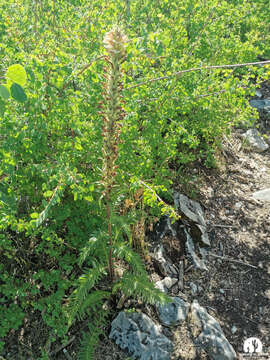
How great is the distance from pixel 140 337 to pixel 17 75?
2191 mm

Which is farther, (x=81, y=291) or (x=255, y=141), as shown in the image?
(x=255, y=141)

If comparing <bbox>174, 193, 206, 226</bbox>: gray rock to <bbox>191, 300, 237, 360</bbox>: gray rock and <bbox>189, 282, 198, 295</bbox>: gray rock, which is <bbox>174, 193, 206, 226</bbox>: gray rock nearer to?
<bbox>189, 282, 198, 295</bbox>: gray rock

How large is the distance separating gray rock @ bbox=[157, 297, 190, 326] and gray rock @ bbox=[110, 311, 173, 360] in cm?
11

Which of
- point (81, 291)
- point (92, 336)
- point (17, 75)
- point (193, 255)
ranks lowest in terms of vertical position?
point (193, 255)

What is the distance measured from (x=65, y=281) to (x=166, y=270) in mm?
1016

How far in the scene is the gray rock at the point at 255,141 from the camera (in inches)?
194

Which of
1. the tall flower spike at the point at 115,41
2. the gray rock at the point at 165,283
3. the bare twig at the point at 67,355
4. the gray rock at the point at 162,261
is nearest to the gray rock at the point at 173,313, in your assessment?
the gray rock at the point at 165,283

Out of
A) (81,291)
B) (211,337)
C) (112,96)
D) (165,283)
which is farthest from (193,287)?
(112,96)

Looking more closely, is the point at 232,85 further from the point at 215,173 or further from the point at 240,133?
the point at 240,133

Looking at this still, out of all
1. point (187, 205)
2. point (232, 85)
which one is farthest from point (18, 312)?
point (232, 85)

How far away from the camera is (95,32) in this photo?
2.98 meters

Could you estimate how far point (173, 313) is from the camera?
8.92ft

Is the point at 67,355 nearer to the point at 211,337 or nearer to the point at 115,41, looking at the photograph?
the point at 211,337

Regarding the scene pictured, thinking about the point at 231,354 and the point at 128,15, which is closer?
the point at 231,354
